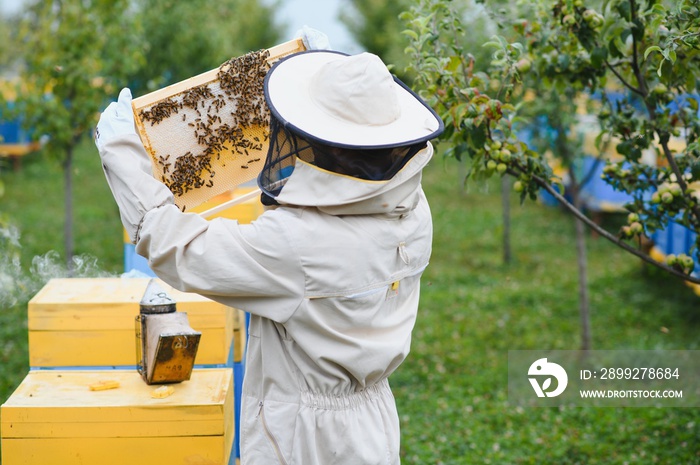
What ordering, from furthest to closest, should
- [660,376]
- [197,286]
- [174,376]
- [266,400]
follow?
[660,376], [174,376], [266,400], [197,286]

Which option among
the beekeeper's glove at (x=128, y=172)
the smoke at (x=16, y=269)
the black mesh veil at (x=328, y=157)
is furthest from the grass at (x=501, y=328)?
the smoke at (x=16, y=269)

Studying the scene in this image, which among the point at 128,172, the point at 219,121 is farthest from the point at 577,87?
the point at 128,172

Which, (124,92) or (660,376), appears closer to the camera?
(124,92)

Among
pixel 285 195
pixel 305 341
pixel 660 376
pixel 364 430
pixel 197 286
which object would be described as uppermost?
pixel 285 195

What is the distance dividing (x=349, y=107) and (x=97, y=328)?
1.43m

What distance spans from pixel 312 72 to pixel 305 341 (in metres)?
0.76

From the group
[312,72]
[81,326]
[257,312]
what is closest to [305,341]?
[257,312]

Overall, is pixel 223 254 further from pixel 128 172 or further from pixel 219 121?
pixel 219 121

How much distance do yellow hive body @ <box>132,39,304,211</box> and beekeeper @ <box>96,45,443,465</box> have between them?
0.68 ft

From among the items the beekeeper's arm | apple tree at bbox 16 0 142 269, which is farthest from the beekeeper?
apple tree at bbox 16 0 142 269

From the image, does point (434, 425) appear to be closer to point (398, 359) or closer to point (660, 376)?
point (660, 376)

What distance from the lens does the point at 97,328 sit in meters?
2.90

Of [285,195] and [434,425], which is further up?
[285,195]

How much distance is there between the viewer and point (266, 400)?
7.07 ft
